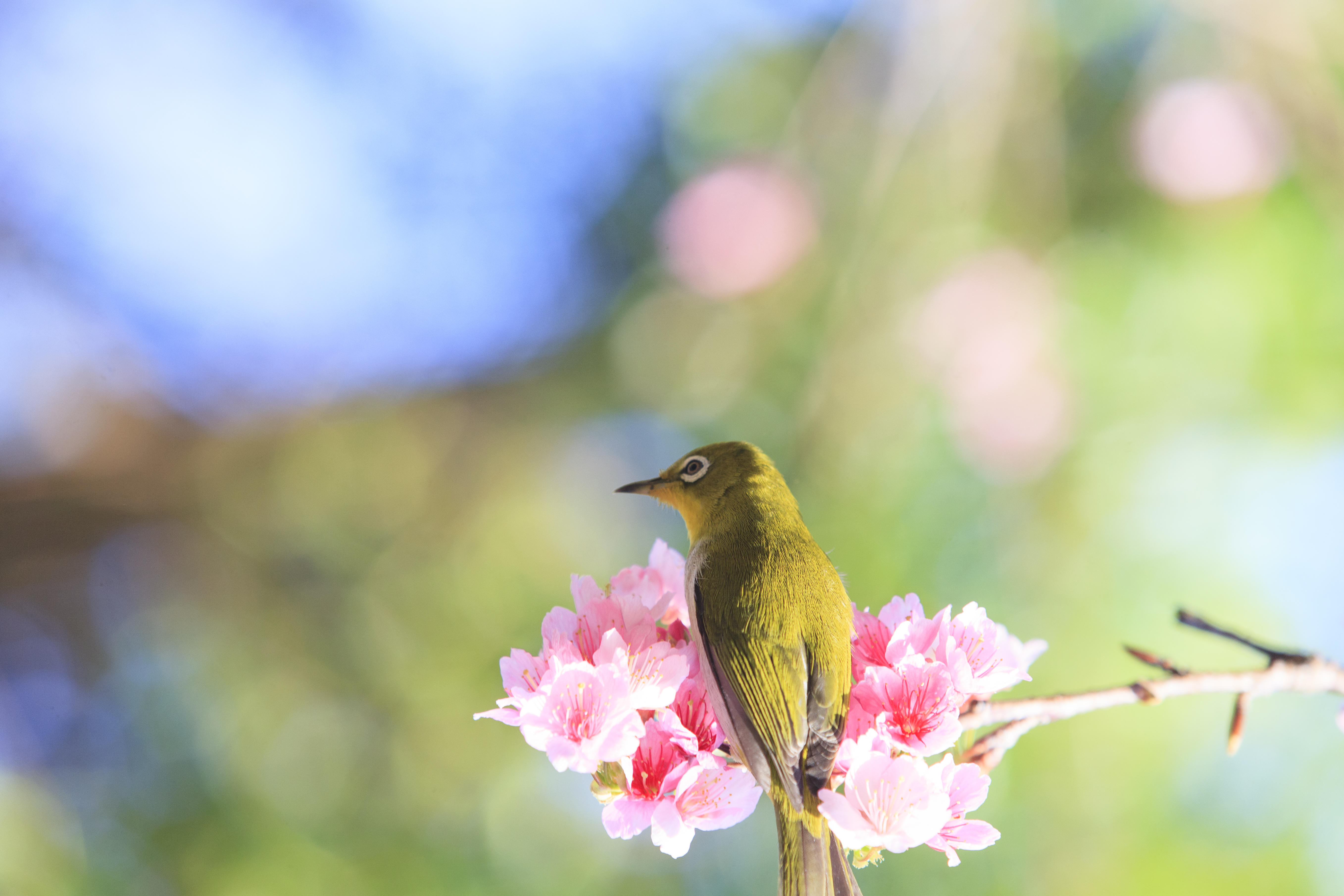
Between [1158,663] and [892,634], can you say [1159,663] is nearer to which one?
[1158,663]

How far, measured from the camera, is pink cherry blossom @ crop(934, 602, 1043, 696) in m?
0.33

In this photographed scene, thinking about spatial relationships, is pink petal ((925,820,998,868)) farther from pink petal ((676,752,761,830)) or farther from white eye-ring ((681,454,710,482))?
white eye-ring ((681,454,710,482))

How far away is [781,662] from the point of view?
1.08 ft

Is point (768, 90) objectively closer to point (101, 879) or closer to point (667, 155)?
point (667, 155)

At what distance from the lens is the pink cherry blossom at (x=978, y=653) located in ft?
1.09

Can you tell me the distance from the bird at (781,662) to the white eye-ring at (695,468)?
25mm

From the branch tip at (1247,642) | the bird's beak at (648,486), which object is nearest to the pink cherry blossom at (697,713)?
the bird's beak at (648,486)

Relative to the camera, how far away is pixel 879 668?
0.35m

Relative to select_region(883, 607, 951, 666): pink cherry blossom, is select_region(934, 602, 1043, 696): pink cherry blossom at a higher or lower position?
lower

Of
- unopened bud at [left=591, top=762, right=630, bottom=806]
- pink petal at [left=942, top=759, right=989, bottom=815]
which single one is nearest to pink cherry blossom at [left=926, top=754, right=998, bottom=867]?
pink petal at [left=942, top=759, right=989, bottom=815]

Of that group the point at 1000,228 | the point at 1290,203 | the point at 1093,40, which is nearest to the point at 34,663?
the point at 1000,228

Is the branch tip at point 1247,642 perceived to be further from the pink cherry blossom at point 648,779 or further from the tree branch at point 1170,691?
the pink cherry blossom at point 648,779

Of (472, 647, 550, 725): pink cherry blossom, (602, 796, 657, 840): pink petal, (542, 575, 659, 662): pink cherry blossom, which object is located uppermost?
(542, 575, 659, 662): pink cherry blossom

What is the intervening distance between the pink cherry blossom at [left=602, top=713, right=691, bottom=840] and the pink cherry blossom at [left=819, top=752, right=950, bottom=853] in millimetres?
54
